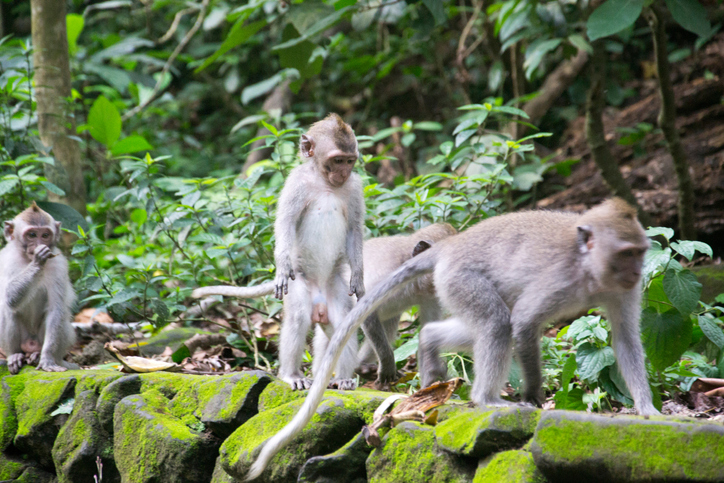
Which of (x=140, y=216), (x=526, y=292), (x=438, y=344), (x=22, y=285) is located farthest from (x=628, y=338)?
(x=140, y=216)

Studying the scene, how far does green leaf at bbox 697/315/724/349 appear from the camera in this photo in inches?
165

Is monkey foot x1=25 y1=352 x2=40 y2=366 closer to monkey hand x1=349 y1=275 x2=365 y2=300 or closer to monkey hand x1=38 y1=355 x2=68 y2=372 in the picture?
monkey hand x1=38 y1=355 x2=68 y2=372

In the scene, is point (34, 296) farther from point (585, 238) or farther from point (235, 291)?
point (585, 238)

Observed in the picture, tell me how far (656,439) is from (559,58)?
9745 mm

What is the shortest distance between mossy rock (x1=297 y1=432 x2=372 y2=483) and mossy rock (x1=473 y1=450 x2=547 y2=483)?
0.76 m

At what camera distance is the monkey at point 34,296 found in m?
5.56

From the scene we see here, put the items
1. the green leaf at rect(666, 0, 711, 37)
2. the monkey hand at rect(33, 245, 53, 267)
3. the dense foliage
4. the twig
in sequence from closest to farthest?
1. the dense foliage
2. the green leaf at rect(666, 0, 711, 37)
3. the monkey hand at rect(33, 245, 53, 267)
4. the twig

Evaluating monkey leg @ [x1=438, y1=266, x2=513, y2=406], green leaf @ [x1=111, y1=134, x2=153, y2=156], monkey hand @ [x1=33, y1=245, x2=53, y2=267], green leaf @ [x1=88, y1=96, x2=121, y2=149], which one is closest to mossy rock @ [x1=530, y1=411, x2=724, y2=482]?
monkey leg @ [x1=438, y1=266, x2=513, y2=406]

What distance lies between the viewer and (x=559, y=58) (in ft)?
36.9

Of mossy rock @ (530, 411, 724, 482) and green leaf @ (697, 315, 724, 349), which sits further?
green leaf @ (697, 315, 724, 349)

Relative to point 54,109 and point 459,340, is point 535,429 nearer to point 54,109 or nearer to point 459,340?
point 459,340

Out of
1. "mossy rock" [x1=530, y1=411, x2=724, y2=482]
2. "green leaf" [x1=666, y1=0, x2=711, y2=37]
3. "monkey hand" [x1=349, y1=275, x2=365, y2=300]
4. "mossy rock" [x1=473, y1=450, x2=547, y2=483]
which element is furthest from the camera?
"green leaf" [x1=666, y1=0, x2=711, y2=37]

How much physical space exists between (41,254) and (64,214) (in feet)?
4.77

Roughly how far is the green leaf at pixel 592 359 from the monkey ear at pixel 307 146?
222 cm
